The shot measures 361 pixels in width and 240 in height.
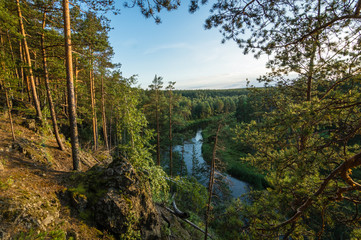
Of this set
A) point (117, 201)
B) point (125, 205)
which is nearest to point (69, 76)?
point (117, 201)

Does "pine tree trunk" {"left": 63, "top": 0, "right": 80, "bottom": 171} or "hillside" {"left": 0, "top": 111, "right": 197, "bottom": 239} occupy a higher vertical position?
"pine tree trunk" {"left": 63, "top": 0, "right": 80, "bottom": 171}

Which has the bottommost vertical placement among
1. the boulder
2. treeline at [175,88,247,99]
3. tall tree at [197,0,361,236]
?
the boulder

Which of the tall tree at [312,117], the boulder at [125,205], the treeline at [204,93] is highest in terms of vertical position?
the treeline at [204,93]

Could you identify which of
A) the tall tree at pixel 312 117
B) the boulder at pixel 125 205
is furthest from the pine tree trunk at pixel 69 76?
the tall tree at pixel 312 117

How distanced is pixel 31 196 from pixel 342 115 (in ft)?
24.2

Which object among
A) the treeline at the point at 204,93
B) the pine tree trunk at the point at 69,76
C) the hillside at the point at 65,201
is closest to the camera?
the hillside at the point at 65,201

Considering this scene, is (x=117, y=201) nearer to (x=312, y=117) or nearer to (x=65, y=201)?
(x=65, y=201)

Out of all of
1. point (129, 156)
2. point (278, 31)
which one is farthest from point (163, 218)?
point (278, 31)

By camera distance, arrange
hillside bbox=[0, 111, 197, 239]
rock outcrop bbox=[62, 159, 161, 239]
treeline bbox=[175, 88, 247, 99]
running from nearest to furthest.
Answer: hillside bbox=[0, 111, 197, 239] < rock outcrop bbox=[62, 159, 161, 239] < treeline bbox=[175, 88, 247, 99]

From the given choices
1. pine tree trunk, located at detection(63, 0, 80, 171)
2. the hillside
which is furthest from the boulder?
pine tree trunk, located at detection(63, 0, 80, 171)

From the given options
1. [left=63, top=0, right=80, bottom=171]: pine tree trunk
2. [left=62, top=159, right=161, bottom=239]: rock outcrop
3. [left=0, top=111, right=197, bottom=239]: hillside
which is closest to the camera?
[left=0, top=111, right=197, bottom=239]: hillside

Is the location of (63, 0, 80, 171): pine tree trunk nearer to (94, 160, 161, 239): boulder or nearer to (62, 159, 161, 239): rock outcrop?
(62, 159, 161, 239): rock outcrop

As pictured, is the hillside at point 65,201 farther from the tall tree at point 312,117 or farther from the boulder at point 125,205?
the tall tree at point 312,117

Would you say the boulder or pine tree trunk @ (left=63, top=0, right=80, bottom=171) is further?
pine tree trunk @ (left=63, top=0, right=80, bottom=171)
